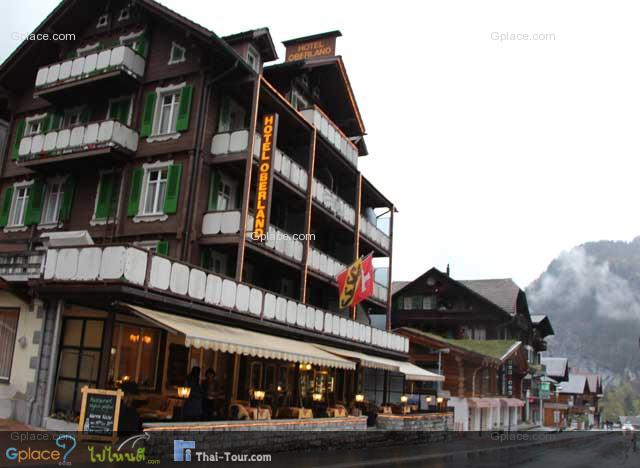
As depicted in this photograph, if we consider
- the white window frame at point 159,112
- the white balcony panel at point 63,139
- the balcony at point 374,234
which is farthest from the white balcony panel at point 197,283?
the balcony at point 374,234

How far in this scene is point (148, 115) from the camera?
25.6m

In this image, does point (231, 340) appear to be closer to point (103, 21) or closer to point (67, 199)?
point (67, 199)

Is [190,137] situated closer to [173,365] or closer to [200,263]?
[200,263]

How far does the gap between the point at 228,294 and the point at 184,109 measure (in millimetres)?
7999

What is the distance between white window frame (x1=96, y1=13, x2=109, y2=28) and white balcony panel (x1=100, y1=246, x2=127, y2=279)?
50.8 feet

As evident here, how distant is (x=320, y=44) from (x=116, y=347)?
805 inches

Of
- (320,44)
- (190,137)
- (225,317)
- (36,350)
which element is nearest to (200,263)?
(225,317)

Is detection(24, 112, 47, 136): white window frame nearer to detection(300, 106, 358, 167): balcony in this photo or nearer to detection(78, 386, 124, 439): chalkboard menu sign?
detection(300, 106, 358, 167): balcony

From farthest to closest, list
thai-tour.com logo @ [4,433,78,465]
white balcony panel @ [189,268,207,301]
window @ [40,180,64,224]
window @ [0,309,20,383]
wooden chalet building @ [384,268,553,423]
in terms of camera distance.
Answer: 1. wooden chalet building @ [384,268,553,423]
2. window @ [40,180,64,224]
3. window @ [0,309,20,383]
4. white balcony panel @ [189,268,207,301]
5. thai-tour.com logo @ [4,433,78,465]

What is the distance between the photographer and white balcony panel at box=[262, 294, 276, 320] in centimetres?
2392

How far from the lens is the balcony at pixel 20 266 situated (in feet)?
63.7

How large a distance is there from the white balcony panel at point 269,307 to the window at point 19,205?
40.2 feet

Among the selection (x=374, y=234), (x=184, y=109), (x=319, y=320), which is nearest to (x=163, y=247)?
(x=184, y=109)

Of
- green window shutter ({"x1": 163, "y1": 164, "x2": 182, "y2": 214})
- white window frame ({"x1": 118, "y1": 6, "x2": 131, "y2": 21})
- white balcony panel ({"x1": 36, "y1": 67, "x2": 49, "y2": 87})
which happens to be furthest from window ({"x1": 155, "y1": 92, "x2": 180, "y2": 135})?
white balcony panel ({"x1": 36, "y1": 67, "x2": 49, "y2": 87})
